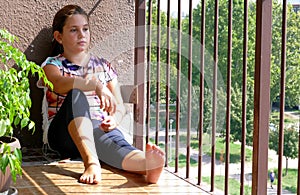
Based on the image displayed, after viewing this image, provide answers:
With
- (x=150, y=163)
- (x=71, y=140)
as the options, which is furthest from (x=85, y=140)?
(x=150, y=163)

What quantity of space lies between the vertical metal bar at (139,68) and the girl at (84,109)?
12 centimetres

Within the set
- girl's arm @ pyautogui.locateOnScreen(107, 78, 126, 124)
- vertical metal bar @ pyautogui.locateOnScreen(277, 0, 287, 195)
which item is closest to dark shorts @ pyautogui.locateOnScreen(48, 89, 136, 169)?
girl's arm @ pyautogui.locateOnScreen(107, 78, 126, 124)

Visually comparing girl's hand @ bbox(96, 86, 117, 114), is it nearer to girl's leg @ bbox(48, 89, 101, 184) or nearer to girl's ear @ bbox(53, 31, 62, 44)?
girl's leg @ bbox(48, 89, 101, 184)

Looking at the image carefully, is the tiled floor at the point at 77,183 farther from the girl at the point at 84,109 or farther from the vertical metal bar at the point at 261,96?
the vertical metal bar at the point at 261,96

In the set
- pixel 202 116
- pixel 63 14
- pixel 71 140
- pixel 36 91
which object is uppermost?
pixel 63 14

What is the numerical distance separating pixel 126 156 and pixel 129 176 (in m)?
0.12

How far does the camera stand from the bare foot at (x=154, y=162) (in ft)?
8.23

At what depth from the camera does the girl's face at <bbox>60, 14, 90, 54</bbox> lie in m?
3.07

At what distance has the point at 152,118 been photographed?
3471 mm

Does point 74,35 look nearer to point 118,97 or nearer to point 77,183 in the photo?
point 118,97

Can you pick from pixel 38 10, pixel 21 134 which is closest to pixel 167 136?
pixel 21 134

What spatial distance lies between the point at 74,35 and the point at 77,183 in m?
0.98

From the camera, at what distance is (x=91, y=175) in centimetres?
254

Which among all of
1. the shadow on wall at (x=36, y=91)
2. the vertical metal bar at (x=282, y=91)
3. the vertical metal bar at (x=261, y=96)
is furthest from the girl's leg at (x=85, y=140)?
the vertical metal bar at (x=282, y=91)
